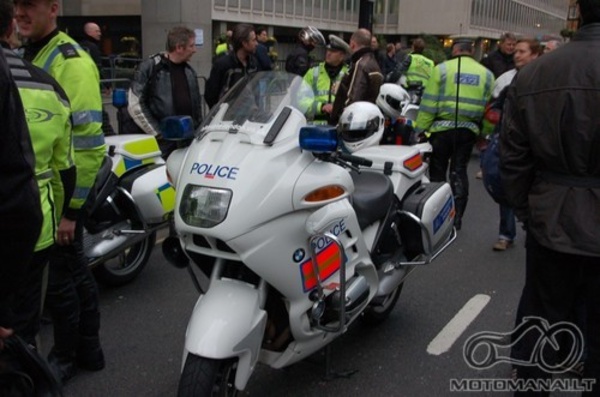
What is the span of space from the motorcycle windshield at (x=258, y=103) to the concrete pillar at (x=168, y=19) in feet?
66.9

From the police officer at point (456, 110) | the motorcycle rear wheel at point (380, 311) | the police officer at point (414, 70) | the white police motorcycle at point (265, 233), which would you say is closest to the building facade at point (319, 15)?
the police officer at point (414, 70)

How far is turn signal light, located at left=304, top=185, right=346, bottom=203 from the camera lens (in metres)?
2.63

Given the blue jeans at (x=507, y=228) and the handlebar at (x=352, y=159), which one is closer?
the handlebar at (x=352, y=159)

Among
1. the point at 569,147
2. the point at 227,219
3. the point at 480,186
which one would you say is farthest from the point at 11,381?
the point at 480,186

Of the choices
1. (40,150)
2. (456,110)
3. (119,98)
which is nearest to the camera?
(40,150)

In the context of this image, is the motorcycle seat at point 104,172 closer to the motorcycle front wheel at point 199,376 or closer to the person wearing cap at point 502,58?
the motorcycle front wheel at point 199,376

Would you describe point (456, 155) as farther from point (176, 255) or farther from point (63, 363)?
point (63, 363)

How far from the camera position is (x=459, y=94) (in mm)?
6078

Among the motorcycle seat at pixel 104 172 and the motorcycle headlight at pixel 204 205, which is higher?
the motorcycle headlight at pixel 204 205

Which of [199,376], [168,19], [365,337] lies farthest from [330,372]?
[168,19]

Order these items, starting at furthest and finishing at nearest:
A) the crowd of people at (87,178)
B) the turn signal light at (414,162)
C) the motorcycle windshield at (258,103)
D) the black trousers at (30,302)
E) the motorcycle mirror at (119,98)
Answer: the motorcycle mirror at (119,98) → the turn signal light at (414,162) → the motorcycle windshield at (258,103) → the black trousers at (30,302) → the crowd of people at (87,178)

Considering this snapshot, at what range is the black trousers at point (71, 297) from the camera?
3143 mm

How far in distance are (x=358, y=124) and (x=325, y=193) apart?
2.07 feet

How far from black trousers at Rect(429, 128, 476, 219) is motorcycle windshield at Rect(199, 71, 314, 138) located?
3528mm
